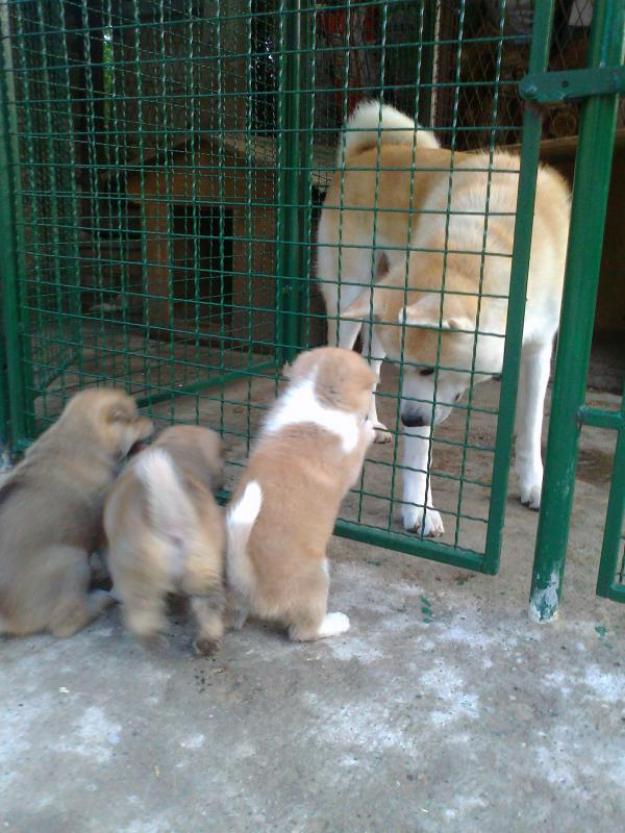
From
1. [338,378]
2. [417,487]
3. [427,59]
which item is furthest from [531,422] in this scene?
[427,59]

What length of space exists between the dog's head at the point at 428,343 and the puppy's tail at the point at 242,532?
0.80 metres

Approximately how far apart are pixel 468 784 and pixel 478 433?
2.61 metres

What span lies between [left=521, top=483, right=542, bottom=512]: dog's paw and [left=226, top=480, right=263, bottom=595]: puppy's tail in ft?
5.08

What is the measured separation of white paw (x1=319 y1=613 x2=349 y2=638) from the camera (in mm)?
2141

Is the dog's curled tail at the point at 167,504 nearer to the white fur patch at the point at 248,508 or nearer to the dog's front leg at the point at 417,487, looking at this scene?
the white fur patch at the point at 248,508

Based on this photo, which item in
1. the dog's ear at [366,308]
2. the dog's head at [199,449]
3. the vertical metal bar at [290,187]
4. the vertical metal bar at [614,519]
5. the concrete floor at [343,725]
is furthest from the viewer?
the vertical metal bar at [290,187]

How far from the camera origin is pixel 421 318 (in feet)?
8.14

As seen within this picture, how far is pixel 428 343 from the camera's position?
2.57m

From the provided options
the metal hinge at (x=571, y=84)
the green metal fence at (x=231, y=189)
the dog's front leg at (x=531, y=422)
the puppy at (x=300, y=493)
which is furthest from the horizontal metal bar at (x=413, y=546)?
the metal hinge at (x=571, y=84)

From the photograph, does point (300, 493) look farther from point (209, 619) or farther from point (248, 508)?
point (209, 619)

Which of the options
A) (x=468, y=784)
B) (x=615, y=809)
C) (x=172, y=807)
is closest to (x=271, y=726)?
(x=172, y=807)

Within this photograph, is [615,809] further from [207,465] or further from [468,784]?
[207,465]

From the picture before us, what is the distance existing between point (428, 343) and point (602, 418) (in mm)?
720

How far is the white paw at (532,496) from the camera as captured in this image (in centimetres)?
305
